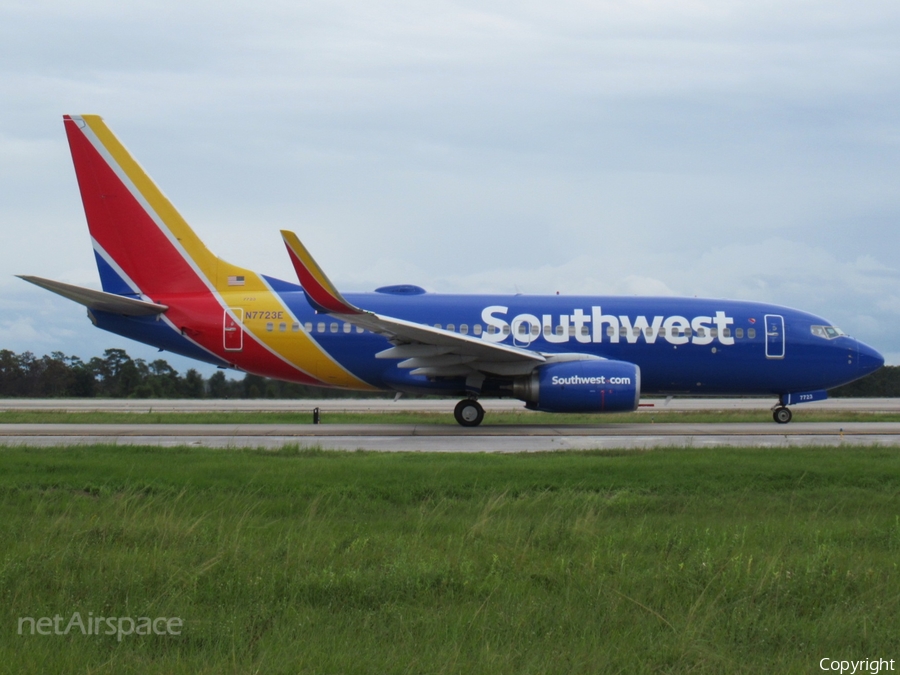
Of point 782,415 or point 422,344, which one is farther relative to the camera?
point 782,415

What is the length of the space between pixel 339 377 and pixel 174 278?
16.2 ft

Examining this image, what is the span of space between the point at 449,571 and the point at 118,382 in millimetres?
51189

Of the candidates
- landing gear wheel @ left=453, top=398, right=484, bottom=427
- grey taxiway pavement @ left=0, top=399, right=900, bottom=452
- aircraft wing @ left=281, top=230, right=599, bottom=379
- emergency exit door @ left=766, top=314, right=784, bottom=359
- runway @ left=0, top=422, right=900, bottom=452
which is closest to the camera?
runway @ left=0, top=422, right=900, bottom=452

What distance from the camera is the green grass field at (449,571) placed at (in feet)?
16.0

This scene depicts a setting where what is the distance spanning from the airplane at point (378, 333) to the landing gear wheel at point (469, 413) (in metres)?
0.03

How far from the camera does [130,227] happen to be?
22.2m

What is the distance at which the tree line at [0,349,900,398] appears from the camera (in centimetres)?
4619

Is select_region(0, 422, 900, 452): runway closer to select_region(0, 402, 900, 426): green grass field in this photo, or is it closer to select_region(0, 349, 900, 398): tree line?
select_region(0, 402, 900, 426): green grass field

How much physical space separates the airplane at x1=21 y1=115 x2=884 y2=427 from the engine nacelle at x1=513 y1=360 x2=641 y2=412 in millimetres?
935

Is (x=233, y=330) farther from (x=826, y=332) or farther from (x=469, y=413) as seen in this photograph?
(x=826, y=332)

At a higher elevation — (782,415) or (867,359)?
(867,359)

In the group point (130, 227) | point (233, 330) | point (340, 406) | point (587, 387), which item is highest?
point (130, 227)

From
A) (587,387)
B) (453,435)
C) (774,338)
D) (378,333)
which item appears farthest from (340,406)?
(774,338)

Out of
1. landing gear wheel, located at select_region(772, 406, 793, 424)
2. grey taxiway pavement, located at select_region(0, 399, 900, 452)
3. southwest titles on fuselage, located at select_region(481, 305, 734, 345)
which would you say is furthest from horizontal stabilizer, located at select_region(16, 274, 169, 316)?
landing gear wheel, located at select_region(772, 406, 793, 424)
